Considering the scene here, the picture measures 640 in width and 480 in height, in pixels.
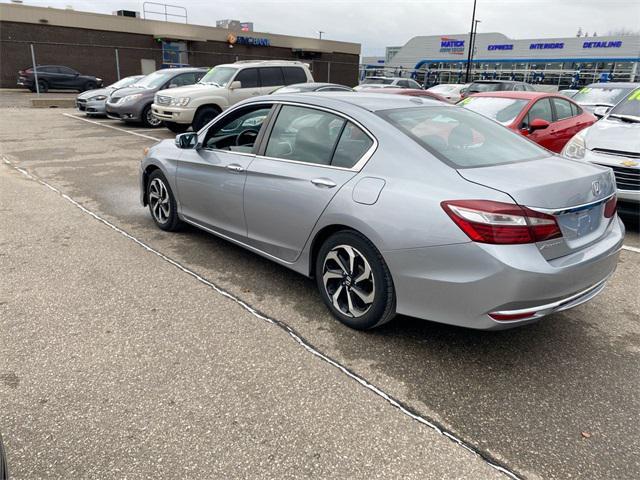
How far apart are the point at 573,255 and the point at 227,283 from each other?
2.63 m

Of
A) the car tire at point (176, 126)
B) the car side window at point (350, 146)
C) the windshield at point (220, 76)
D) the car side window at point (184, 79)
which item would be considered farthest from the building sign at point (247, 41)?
the car side window at point (350, 146)

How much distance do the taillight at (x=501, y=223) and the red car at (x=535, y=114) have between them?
16.4 ft

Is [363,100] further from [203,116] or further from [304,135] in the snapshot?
[203,116]

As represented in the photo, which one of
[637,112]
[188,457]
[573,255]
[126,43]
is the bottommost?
[188,457]

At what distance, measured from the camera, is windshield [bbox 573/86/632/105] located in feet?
41.3

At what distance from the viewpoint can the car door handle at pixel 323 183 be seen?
3.40m

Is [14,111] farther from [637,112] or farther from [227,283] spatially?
[637,112]

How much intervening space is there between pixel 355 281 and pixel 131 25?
118ft

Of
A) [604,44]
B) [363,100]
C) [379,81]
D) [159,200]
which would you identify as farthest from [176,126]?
[604,44]

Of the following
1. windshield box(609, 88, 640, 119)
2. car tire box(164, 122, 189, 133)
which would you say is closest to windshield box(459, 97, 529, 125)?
windshield box(609, 88, 640, 119)

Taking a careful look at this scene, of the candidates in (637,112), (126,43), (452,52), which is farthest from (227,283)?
(452,52)

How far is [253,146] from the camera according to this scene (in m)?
4.23

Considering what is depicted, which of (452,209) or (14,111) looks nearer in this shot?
(452,209)

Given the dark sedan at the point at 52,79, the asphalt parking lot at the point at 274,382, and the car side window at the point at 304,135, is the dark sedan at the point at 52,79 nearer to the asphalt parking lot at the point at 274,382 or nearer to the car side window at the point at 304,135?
the asphalt parking lot at the point at 274,382
